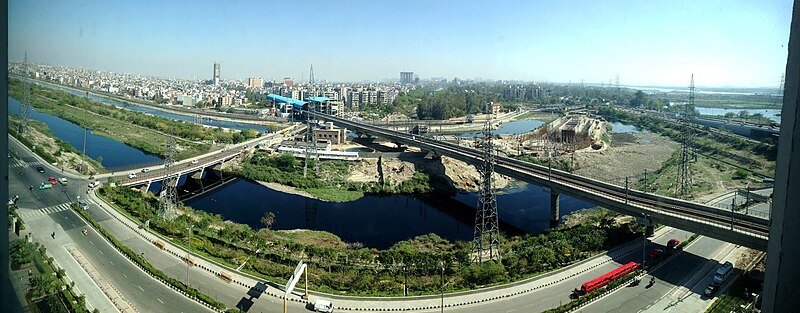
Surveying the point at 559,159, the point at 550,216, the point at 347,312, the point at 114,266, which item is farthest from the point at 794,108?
the point at 559,159

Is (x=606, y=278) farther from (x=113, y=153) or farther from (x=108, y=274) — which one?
(x=113, y=153)

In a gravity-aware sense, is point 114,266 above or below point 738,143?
below

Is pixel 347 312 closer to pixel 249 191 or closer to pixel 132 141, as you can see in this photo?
pixel 249 191

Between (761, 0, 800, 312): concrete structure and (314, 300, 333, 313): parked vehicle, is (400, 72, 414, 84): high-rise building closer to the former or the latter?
(314, 300, 333, 313): parked vehicle

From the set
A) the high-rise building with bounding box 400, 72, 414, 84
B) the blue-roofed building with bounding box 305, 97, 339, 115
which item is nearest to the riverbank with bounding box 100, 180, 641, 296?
the blue-roofed building with bounding box 305, 97, 339, 115

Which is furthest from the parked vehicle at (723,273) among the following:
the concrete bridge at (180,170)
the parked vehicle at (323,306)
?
the concrete bridge at (180,170)

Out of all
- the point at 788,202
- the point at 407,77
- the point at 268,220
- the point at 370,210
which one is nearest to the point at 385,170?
the point at 370,210
